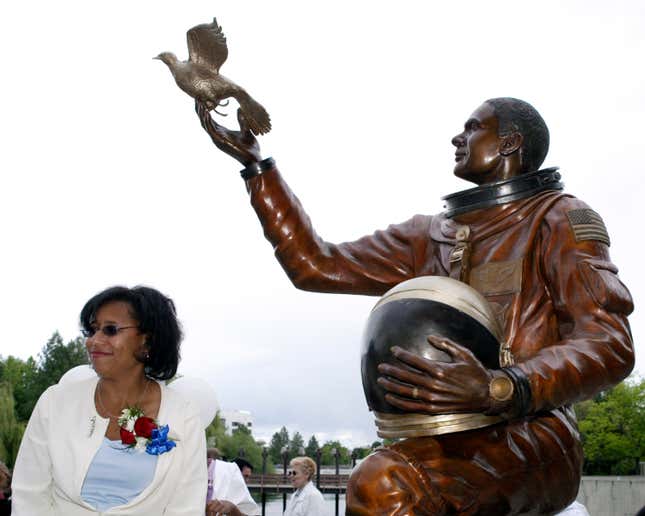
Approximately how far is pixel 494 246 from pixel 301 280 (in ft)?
3.38

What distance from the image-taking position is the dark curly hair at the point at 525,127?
159 inches

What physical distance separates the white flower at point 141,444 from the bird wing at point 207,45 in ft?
6.17

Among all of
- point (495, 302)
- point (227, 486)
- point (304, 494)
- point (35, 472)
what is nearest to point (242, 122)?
point (495, 302)

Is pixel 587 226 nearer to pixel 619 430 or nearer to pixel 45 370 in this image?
pixel 619 430

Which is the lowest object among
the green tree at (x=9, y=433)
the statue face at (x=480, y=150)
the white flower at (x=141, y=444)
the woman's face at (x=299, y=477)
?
the green tree at (x=9, y=433)

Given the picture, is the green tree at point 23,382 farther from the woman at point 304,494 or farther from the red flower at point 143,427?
the red flower at point 143,427

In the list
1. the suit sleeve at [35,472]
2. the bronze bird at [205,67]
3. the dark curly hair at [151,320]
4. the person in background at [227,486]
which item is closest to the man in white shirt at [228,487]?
the person in background at [227,486]

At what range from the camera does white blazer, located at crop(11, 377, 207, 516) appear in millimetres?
4164

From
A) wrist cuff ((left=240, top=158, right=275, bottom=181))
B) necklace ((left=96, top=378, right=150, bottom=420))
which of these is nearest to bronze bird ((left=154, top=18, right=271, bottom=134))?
wrist cuff ((left=240, top=158, right=275, bottom=181))

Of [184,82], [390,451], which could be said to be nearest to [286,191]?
[184,82]

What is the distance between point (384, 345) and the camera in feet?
10.7

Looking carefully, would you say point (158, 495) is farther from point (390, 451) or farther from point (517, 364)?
point (517, 364)

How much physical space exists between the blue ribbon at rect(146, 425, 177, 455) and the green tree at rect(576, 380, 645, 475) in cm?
4677

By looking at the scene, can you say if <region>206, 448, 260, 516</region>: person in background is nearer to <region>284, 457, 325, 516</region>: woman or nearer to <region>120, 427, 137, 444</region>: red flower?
<region>284, 457, 325, 516</region>: woman
